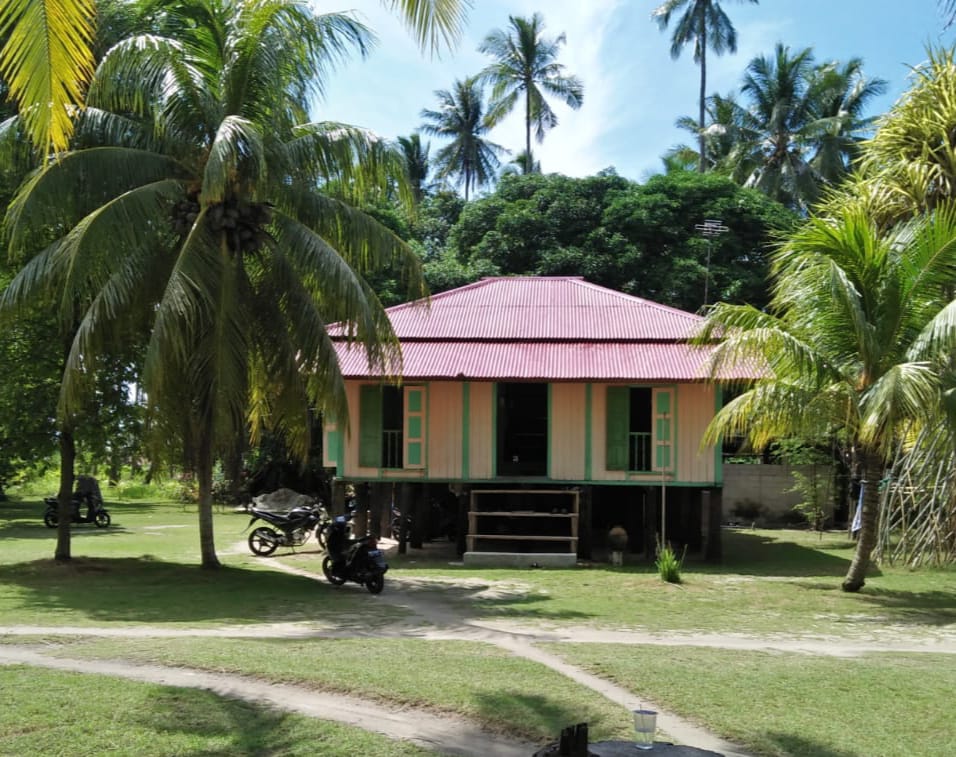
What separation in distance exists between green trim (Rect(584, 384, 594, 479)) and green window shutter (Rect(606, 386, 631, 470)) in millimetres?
357

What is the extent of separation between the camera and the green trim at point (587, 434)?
57.5ft

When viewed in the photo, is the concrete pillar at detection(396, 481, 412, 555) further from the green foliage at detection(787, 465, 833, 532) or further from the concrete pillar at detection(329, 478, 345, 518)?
the green foliage at detection(787, 465, 833, 532)

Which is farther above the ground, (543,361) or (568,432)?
(543,361)

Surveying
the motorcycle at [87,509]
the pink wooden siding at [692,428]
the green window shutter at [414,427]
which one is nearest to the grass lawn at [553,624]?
the pink wooden siding at [692,428]

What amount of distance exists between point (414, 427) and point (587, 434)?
3.27m

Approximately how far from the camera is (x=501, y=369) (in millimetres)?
17094

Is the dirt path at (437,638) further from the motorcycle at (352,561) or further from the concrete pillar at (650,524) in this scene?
the concrete pillar at (650,524)

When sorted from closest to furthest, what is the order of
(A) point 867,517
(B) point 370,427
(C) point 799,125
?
(A) point 867,517, (B) point 370,427, (C) point 799,125

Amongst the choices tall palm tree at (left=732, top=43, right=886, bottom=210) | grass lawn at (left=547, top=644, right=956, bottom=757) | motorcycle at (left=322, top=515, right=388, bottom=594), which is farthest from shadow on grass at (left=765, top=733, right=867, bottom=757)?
tall palm tree at (left=732, top=43, right=886, bottom=210)

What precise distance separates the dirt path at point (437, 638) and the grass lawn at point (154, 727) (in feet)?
0.92

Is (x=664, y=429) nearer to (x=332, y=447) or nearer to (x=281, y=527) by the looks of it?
(x=332, y=447)

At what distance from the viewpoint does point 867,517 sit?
13.0m

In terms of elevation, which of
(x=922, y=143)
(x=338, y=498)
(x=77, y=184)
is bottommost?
(x=338, y=498)

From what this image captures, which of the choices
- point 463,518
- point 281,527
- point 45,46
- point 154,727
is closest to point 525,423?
point 463,518
